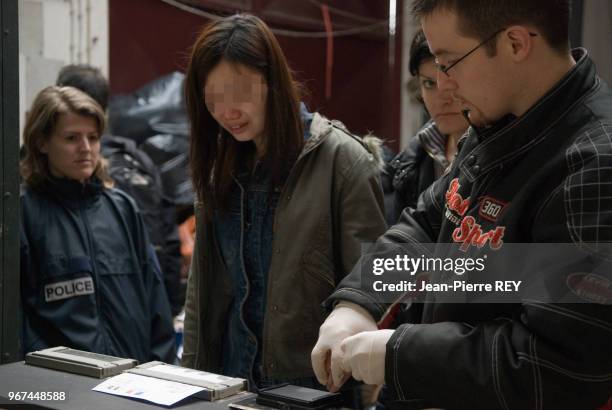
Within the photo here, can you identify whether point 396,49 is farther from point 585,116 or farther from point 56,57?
point 585,116

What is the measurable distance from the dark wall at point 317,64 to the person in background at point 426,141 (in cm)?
219

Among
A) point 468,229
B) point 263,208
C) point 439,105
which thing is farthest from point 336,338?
point 439,105

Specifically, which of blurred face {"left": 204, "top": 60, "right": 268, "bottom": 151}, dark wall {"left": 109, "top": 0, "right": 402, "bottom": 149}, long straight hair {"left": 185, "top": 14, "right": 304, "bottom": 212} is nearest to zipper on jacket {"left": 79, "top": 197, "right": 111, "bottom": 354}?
long straight hair {"left": 185, "top": 14, "right": 304, "bottom": 212}

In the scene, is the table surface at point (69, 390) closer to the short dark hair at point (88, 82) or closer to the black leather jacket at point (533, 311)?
the black leather jacket at point (533, 311)

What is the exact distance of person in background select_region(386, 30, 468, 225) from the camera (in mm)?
2064

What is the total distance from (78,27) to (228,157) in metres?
2.47

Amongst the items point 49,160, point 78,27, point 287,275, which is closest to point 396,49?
point 78,27

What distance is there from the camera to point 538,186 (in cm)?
113

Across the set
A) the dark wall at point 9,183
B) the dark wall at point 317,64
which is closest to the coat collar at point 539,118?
the dark wall at point 9,183

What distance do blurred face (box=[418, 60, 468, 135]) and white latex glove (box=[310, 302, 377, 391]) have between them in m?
0.85

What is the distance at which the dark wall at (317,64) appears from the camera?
14.2 ft

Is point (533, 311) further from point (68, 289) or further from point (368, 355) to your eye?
point (68, 289)

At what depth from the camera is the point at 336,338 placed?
1.29 meters

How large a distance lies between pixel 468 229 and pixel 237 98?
0.87 meters
